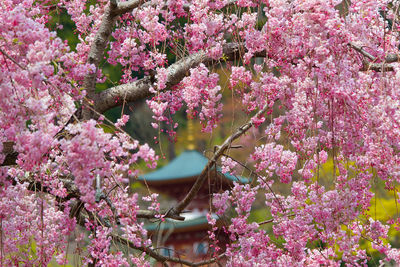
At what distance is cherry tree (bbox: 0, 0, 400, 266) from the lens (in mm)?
1474

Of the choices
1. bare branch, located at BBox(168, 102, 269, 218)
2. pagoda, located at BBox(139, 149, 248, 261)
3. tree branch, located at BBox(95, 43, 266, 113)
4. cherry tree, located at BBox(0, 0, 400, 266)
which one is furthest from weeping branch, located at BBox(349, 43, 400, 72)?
pagoda, located at BBox(139, 149, 248, 261)

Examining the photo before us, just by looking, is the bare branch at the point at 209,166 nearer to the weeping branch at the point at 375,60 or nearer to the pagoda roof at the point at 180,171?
the weeping branch at the point at 375,60

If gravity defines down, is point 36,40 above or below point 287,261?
above

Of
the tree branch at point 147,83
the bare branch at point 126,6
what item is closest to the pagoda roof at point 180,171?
the tree branch at point 147,83

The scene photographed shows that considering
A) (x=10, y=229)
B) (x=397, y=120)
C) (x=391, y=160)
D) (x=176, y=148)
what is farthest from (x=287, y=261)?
(x=176, y=148)

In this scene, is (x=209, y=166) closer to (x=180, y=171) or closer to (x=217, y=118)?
(x=217, y=118)

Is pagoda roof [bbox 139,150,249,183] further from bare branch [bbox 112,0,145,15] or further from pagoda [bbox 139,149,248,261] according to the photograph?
bare branch [bbox 112,0,145,15]

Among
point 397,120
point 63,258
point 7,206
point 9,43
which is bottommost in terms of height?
point 63,258

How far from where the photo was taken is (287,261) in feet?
7.97

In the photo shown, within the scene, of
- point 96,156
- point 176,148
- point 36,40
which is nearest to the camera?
point 96,156

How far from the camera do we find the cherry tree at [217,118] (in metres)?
1.47

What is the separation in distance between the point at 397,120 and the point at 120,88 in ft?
5.32

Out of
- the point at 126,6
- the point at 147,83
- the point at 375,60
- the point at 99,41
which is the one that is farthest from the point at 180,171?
the point at 375,60

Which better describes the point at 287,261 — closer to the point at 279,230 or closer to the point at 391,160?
the point at 279,230
